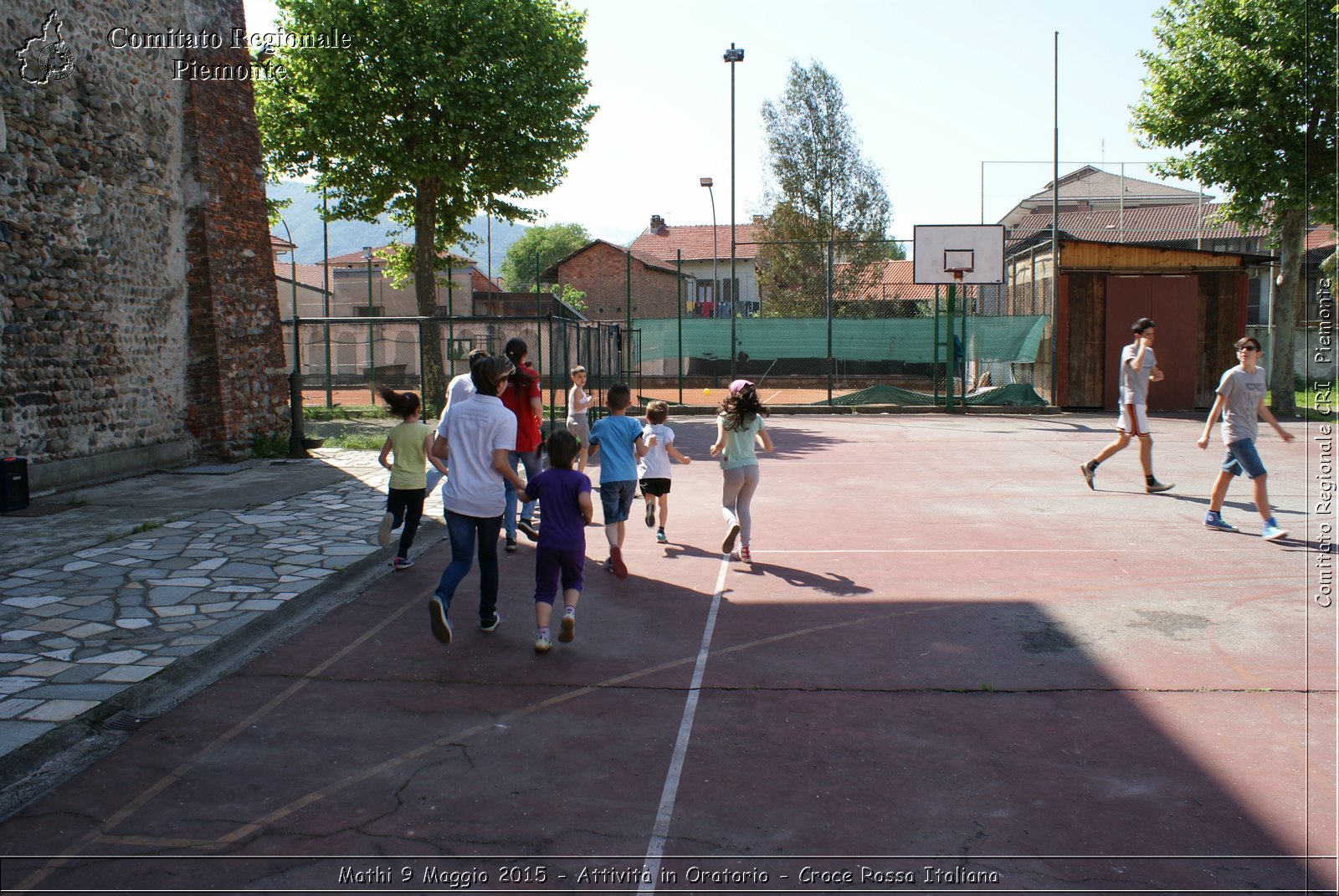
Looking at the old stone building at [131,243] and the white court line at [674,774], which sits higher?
the old stone building at [131,243]

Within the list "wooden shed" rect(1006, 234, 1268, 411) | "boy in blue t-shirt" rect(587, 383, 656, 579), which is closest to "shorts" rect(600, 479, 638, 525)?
"boy in blue t-shirt" rect(587, 383, 656, 579)

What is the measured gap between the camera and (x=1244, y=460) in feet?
29.7

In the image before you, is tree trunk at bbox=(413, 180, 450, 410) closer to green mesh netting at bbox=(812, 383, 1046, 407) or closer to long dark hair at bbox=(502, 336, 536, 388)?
green mesh netting at bbox=(812, 383, 1046, 407)

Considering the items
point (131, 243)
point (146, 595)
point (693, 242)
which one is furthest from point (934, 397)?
point (693, 242)

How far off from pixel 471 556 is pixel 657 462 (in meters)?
2.99

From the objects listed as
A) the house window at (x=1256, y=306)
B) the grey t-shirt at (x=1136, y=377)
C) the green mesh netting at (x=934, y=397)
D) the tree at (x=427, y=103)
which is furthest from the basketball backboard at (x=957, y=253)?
the house window at (x=1256, y=306)

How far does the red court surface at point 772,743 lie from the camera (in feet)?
12.0

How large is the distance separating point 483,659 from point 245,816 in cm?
208

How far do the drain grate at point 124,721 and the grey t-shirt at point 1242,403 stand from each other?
8.99 m

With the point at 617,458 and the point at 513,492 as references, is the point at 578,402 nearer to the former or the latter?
the point at 513,492

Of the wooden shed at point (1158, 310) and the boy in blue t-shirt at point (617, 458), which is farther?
the wooden shed at point (1158, 310)

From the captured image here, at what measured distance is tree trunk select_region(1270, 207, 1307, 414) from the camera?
22.2 m

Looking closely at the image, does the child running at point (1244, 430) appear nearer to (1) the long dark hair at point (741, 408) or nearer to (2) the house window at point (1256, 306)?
(1) the long dark hair at point (741, 408)

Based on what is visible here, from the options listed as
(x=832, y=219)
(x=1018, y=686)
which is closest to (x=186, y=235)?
(x=1018, y=686)
